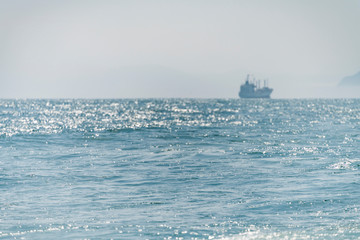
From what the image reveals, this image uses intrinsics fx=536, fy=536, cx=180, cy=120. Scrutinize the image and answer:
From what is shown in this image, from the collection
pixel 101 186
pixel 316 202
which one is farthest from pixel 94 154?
pixel 316 202

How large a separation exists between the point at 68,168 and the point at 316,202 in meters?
14.6

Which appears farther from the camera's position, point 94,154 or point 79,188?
point 94,154

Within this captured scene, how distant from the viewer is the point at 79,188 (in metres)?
21.5

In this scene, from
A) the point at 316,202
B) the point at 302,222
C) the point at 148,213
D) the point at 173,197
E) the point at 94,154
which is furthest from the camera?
the point at 94,154

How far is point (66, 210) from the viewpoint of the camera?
669 inches

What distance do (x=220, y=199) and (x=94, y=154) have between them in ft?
60.9

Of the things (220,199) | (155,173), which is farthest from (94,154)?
(220,199)

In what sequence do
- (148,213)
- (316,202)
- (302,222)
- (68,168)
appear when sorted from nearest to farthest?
(302,222), (148,213), (316,202), (68,168)

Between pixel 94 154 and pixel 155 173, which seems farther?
pixel 94 154

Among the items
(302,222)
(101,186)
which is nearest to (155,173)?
(101,186)

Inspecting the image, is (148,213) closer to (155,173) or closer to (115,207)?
(115,207)

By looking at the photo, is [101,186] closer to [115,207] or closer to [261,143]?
[115,207]

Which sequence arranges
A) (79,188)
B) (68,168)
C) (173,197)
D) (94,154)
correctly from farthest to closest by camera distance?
(94,154)
(68,168)
(79,188)
(173,197)

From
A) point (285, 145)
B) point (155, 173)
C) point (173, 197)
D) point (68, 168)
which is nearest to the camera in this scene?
point (173, 197)
